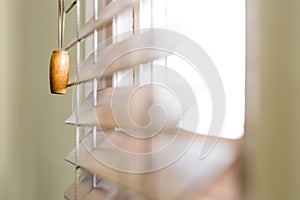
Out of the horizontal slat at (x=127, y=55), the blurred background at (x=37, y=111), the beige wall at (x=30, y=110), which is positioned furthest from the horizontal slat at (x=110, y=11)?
the beige wall at (x=30, y=110)

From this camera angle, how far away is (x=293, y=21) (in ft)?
0.77

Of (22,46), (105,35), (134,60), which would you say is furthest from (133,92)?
(22,46)

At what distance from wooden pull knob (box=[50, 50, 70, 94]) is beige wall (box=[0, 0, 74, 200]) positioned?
0.44 m

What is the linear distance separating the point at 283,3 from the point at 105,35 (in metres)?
0.61

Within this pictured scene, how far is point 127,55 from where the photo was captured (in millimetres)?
504

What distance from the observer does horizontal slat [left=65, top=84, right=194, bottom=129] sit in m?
0.41

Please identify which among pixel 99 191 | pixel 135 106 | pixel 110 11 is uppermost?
pixel 110 11

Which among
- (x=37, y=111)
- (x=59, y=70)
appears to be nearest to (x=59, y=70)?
(x=59, y=70)

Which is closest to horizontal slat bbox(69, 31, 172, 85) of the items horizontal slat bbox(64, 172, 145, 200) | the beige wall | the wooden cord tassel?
the wooden cord tassel

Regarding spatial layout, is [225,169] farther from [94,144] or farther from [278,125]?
[94,144]

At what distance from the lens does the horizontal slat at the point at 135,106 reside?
41cm

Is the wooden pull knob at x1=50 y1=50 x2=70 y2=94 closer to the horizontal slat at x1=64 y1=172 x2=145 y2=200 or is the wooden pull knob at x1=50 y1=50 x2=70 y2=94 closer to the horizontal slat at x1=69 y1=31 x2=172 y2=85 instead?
the horizontal slat at x1=69 y1=31 x2=172 y2=85

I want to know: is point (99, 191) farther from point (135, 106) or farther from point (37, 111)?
point (37, 111)

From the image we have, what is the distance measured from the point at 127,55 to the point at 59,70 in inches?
9.8
